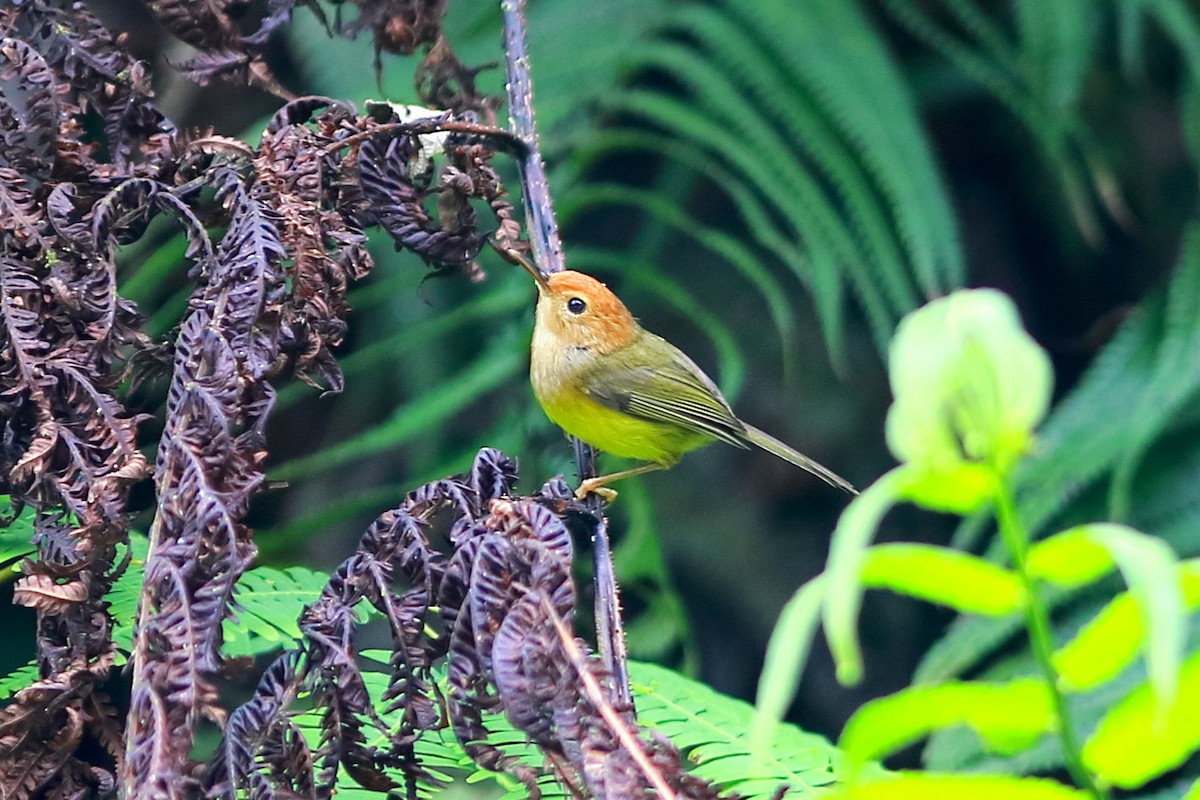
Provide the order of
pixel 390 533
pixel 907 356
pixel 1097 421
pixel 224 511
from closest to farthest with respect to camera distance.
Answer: pixel 907 356 → pixel 224 511 → pixel 390 533 → pixel 1097 421

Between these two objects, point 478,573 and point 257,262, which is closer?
point 478,573

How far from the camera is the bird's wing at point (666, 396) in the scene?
10.9 ft

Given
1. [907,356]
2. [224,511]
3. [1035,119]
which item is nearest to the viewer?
[907,356]

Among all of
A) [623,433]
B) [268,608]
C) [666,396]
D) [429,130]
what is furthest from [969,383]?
[666,396]

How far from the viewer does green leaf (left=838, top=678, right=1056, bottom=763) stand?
636 mm

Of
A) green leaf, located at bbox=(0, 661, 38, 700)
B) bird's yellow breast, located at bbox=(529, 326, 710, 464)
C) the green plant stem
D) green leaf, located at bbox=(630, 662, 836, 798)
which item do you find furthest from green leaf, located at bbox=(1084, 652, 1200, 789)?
bird's yellow breast, located at bbox=(529, 326, 710, 464)

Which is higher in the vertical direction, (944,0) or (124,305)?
(944,0)

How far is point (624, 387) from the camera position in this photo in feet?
11.0

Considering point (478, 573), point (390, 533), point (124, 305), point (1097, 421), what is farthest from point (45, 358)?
point (1097, 421)

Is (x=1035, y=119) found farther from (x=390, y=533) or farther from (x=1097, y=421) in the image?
(x=390, y=533)

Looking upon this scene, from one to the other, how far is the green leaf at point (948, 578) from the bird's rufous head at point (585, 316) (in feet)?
7.32

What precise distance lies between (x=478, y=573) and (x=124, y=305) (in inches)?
23.4

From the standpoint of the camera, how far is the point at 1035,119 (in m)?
3.38

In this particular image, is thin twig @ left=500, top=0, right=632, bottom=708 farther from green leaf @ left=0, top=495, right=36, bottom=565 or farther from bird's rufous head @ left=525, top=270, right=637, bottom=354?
bird's rufous head @ left=525, top=270, right=637, bottom=354
